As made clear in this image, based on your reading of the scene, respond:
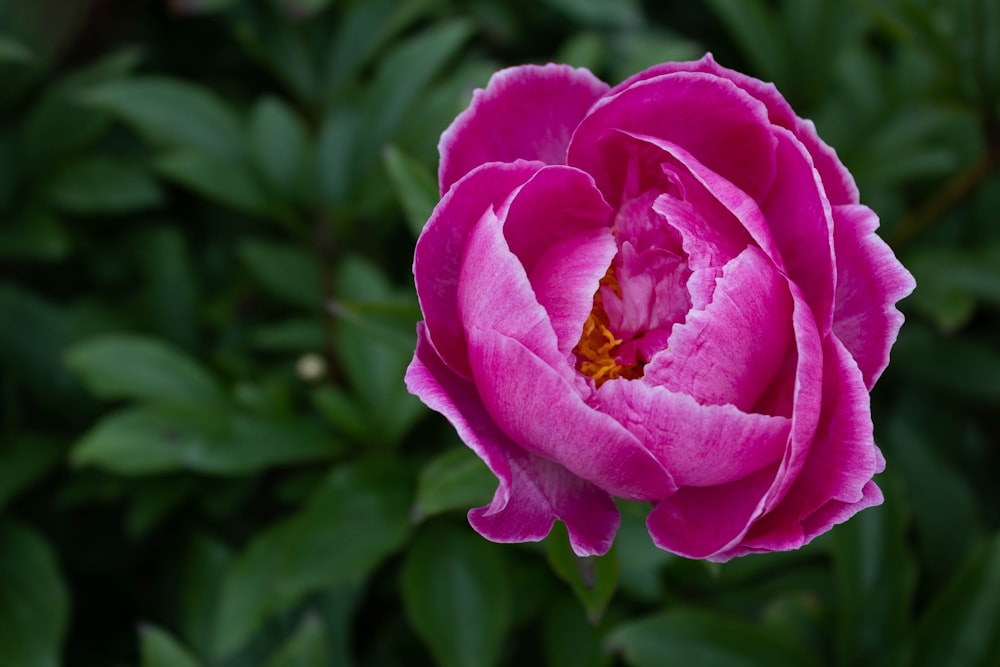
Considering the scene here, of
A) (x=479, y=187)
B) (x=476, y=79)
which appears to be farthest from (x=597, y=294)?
(x=476, y=79)

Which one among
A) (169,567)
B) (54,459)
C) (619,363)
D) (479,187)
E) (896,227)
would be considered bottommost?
(169,567)

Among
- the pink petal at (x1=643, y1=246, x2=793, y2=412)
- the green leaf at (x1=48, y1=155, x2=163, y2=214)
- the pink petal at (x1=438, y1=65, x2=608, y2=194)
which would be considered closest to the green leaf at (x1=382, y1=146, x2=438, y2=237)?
the pink petal at (x1=438, y1=65, x2=608, y2=194)

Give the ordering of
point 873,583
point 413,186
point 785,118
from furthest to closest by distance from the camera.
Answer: point 873,583, point 413,186, point 785,118

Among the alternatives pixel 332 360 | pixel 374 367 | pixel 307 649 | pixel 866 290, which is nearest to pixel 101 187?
pixel 332 360

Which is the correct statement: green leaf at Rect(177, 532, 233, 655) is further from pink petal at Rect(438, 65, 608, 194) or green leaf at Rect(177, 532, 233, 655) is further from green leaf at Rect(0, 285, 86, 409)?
pink petal at Rect(438, 65, 608, 194)

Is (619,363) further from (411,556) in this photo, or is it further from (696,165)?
(411,556)

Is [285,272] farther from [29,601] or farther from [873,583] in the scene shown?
[873,583]
